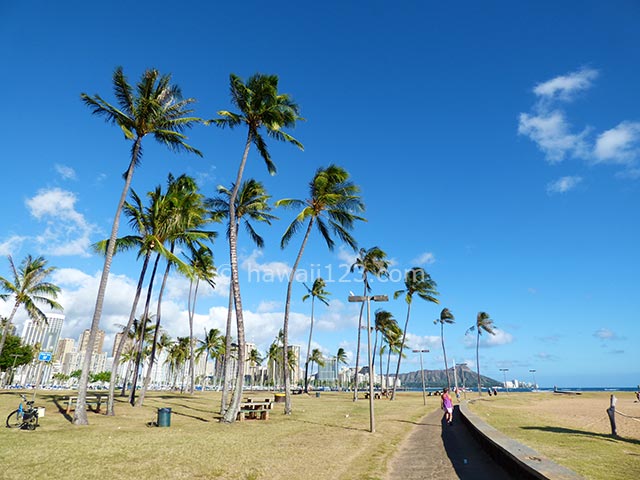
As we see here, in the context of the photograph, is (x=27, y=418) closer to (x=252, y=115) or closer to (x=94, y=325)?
(x=94, y=325)

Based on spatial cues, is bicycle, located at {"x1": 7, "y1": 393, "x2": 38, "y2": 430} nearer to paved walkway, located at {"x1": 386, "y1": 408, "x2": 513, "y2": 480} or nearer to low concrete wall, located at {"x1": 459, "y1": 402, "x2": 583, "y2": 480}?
paved walkway, located at {"x1": 386, "y1": 408, "x2": 513, "y2": 480}

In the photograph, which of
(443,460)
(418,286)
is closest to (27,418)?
(443,460)

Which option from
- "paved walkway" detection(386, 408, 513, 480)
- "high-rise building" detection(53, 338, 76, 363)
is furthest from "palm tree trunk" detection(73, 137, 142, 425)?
"high-rise building" detection(53, 338, 76, 363)

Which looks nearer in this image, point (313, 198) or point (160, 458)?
point (160, 458)

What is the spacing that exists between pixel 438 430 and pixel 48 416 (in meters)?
18.4

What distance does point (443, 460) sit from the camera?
932 centimetres

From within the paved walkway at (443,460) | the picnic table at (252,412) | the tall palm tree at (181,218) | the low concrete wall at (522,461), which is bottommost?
the picnic table at (252,412)

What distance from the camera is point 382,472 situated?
7.97m

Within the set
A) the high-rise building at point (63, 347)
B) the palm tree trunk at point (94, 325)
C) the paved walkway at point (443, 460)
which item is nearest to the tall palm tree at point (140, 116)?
the palm tree trunk at point (94, 325)

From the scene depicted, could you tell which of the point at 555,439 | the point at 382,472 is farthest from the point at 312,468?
the point at 555,439

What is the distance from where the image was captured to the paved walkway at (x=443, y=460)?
25.2ft

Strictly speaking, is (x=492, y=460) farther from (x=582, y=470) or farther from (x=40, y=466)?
(x=40, y=466)

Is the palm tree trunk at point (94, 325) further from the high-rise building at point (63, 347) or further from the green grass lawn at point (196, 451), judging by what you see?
the high-rise building at point (63, 347)

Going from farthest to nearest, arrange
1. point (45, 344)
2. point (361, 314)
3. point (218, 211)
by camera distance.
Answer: point (45, 344) < point (361, 314) < point (218, 211)
